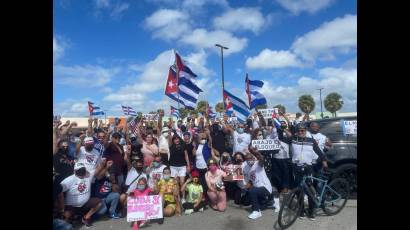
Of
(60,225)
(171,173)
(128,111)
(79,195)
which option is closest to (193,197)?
(171,173)

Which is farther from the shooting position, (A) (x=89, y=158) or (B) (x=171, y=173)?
(B) (x=171, y=173)

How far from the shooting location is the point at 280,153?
759 cm

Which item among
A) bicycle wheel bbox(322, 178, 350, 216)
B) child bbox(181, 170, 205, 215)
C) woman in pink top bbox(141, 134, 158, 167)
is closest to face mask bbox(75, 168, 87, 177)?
woman in pink top bbox(141, 134, 158, 167)

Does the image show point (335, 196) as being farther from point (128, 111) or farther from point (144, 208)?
point (128, 111)

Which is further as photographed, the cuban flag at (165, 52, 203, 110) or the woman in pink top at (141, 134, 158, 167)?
the cuban flag at (165, 52, 203, 110)

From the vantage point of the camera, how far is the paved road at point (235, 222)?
231 inches

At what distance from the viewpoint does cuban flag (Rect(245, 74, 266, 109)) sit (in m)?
9.98

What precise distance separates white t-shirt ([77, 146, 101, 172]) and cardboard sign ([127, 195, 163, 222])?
1065 mm

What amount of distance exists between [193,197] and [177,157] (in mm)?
975

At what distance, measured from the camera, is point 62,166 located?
6.20 m

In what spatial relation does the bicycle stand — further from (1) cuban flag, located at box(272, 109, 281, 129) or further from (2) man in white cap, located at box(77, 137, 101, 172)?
(2) man in white cap, located at box(77, 137, 101, 172)

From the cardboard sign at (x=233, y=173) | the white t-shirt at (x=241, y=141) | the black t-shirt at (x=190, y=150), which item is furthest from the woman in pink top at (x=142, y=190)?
the white t-shirt at (x=241, y=141)

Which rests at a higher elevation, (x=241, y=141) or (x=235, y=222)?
(x=241, y=141)
